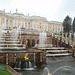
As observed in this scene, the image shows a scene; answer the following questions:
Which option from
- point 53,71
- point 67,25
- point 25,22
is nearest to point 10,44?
point 53,71

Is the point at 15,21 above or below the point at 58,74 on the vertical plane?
above

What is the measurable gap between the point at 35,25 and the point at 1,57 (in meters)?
54.6

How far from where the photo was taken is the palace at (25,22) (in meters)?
56.5

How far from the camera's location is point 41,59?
41.7 ft

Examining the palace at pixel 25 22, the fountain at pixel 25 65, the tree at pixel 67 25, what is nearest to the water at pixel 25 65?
the fountain at pixel 25 65

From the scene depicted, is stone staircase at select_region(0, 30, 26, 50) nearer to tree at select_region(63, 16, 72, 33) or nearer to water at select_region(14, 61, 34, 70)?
water at select_region(14, 61, 34, 70)

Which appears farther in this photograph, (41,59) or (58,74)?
(41,59)

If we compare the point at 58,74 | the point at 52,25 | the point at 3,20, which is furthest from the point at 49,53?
the point at 52,25

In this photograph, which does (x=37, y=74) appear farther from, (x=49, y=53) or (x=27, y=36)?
(x=27, y=36)

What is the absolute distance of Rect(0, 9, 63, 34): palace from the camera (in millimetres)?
56544

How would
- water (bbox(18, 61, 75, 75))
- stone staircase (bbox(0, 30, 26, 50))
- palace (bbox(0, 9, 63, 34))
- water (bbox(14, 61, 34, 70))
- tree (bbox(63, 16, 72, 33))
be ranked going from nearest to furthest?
water (bbox(18, 61, 75, 75)) < water (bbox(14, 61, 34, 70)) < stone staircase (bbox(0, 30, 26, 50)) < tree (bbox(63, 16, 72, 33)) < palace (bbox(0, 9, 63, 34))

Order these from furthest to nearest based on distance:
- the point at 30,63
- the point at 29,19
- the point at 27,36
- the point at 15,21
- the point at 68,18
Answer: the point at 29,19 < the point at 15,21 < the point at 68,18 < the point at 27,36 < the point at 30,63

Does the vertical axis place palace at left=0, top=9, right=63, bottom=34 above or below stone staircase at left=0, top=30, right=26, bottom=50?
above

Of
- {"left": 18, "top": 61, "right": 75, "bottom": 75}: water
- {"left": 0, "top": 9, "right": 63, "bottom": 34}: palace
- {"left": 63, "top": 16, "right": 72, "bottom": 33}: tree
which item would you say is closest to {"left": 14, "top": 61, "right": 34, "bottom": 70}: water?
{"left": 18, "top": 61, "right": 75, "bottom": 75}: water
